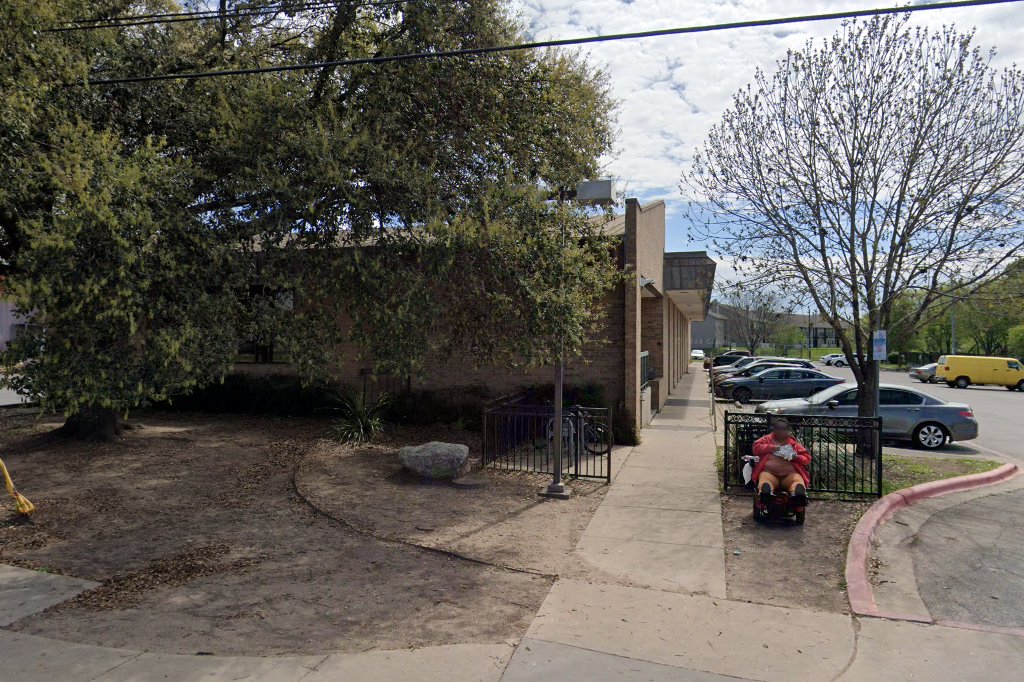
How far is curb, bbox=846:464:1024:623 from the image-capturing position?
5176mm

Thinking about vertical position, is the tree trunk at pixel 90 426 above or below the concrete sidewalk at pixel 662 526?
above

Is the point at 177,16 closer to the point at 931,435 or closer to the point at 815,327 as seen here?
the point at 931,435

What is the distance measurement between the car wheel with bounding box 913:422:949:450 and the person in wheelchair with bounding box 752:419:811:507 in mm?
8074

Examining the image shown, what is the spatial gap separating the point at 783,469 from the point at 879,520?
1.30m

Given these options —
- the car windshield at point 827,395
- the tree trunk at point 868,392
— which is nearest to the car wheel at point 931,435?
the car windshield at point 827,395

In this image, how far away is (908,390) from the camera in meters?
13.9

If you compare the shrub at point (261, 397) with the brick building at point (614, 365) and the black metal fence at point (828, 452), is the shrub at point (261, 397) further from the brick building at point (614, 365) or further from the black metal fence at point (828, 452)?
the black metal fence at point (828, 452)

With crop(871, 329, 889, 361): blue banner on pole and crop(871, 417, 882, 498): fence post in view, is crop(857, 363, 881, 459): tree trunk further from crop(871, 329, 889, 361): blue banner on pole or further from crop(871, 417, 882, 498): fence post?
crop(871, 417, 882, 498): fence post

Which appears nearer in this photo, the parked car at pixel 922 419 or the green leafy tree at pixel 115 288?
the green leafy tree at pixel 115 288

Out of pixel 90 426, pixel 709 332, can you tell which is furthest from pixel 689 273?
pixel 709 332

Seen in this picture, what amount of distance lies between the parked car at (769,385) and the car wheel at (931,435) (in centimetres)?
1006

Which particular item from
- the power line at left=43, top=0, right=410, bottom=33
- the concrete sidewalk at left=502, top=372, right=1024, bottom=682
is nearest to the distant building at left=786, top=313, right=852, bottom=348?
the concrete sidewalk at left=502, top=372, right=1024, bottom=682

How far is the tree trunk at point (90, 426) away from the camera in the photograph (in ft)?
35.4

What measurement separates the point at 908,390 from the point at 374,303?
468 inches
